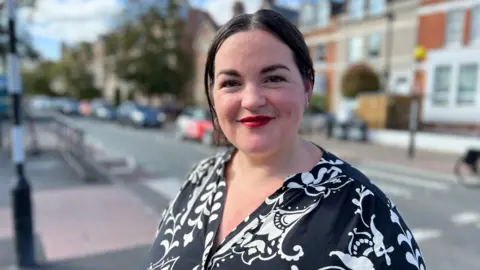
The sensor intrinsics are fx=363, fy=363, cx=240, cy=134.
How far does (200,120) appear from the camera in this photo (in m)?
16.3

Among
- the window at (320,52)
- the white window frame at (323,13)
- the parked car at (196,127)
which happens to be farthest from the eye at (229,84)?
the white window frame at (323,13)

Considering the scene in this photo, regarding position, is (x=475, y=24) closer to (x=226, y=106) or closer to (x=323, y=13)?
(x=323, y=13)

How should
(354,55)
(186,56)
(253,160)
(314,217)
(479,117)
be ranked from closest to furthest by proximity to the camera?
(314,217), (253,160), (479,117), (354,55), (186,56)

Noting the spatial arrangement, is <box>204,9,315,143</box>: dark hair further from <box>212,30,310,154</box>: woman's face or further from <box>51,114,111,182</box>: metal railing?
<box>51,114,111,182</box>: metal railing

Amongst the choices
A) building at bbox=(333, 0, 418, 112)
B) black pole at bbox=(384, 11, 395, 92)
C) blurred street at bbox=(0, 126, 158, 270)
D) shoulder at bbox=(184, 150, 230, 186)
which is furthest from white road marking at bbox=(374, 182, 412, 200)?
black pole at bbox=(384, 11, 395, 92)

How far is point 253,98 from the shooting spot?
119 centimetres

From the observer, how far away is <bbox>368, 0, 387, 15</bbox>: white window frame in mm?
22891

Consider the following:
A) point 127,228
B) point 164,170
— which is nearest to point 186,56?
point 164,170

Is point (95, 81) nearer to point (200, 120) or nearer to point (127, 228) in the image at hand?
point (200, 120)

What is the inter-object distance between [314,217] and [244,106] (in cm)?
42

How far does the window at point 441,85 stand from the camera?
18.0 m

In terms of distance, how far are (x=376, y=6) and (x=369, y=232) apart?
2532cm

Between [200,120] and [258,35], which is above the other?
[258,35]

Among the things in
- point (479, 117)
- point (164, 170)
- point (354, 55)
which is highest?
point (354, 55)
